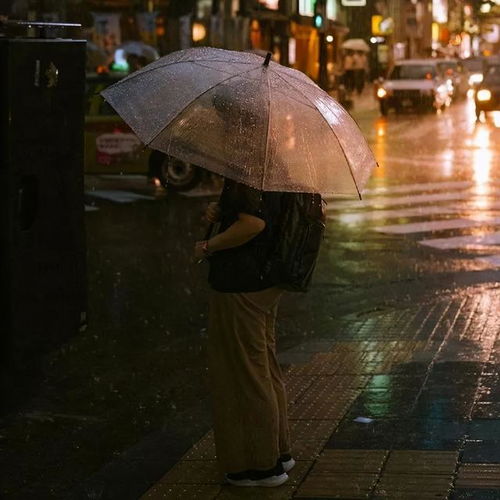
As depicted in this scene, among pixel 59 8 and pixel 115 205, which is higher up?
pixel 59 8

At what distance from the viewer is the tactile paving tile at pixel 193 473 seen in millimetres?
5895

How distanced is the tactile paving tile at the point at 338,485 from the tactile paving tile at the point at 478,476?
0.37 meters

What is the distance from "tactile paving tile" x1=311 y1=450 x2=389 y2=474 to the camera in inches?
233

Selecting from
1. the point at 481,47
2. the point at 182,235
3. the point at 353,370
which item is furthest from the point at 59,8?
the point at 481,47

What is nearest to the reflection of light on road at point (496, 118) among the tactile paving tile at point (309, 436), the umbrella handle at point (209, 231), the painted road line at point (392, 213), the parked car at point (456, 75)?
the parked car at point (456, 75)

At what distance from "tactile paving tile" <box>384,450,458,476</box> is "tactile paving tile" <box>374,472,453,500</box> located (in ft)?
0.20

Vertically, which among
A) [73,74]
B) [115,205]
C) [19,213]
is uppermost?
[73,74]

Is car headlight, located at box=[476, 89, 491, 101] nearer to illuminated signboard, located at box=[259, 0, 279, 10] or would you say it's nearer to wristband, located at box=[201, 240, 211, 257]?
illuminated signboard, located at box=[259, 0, 279, 10]

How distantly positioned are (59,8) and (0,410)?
68.7 ft

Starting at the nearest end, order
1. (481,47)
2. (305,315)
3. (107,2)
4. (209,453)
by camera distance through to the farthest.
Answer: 1. (209,453)
2. (305,315)
3. (107,2)
4. (481,47)

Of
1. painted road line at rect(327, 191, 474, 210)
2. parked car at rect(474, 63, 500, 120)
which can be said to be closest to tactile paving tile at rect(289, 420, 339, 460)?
painted road line at rect(327, 191, 474, 210)

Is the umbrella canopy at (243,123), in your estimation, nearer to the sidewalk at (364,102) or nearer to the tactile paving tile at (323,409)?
the tactile paving tile at (323,409)

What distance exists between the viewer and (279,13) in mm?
53438

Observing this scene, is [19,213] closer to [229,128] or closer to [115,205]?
[229,128]
